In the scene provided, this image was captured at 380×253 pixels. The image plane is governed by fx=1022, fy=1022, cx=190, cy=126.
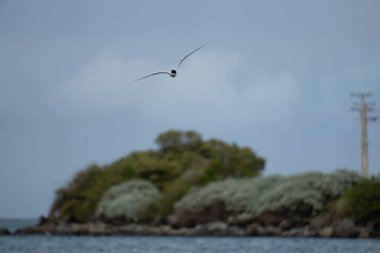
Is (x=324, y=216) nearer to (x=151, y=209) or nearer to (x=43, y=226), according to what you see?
(x=151, y=209)

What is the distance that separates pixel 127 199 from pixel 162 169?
7.21 metres

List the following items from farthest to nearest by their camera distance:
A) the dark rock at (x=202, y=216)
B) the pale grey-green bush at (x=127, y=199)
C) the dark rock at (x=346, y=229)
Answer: the pale grey-green bush at (x=127, y=199) < the dark rock at (x=202, y=216) < the dark rock at (x=346, y=229)

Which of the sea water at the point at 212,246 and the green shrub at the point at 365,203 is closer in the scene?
the sea water at the point at 212,246

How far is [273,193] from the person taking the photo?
75.6 metres

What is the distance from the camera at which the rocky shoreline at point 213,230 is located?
65.3 meters

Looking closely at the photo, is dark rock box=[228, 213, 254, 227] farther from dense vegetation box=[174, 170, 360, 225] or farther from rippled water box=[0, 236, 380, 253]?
rippled water box=[0, 236, 380, 253]

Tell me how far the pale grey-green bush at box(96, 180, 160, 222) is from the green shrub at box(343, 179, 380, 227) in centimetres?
2375

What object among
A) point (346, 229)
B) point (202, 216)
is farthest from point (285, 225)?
point (202, 216)

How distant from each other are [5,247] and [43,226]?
29.1 metres

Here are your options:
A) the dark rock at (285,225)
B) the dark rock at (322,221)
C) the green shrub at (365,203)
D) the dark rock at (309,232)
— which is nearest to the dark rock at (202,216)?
the dark rock at (285,225)

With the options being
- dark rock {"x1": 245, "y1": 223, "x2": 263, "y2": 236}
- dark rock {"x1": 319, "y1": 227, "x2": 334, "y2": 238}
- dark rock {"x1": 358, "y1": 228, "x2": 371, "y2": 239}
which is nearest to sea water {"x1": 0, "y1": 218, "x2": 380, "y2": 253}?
dark rock {"x1": 319, "y1": 227, "x2": 334, "y2": 238}

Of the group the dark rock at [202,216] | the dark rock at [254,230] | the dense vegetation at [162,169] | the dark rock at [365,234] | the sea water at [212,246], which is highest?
the dense vegetation at [162,169]

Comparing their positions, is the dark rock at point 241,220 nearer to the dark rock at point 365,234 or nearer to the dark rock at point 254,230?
the dark rock at point 254,230

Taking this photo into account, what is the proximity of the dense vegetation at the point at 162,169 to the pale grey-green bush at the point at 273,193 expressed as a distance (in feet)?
22.6
